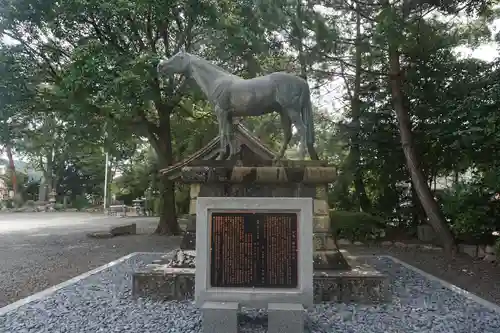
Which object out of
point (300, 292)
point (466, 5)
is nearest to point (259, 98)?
point (300, 292)

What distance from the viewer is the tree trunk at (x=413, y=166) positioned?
11.0m

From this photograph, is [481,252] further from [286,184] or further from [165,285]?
[165,285]

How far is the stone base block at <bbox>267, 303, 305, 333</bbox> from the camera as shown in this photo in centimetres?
400

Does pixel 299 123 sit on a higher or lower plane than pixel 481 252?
higher

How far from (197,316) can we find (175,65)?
143 inches

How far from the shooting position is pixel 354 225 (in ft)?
42.0

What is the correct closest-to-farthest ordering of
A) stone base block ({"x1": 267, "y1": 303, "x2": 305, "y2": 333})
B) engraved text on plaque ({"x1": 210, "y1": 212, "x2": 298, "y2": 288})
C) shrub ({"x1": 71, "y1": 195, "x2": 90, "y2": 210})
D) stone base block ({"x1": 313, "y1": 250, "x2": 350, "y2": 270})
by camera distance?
stone base block ({"x1": 267, "y1": 303, "x2": 305, "y2": 333})
engraved text on plaque ({"x1": 210, "y1": 212, "x2": 298, "y2": 288})
stone base block ({"x1": 313, "y1": 250, "x2": 350, "y2": 270})
shrub ({"x1": 71, "y1": 195, "x2": 90, "y2": 210})

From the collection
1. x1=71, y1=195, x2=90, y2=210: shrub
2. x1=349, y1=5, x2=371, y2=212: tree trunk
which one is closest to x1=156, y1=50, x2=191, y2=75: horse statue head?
x1=349, y1=5, x2=371, y2=212: tree trunk

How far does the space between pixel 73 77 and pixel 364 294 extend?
7.59m

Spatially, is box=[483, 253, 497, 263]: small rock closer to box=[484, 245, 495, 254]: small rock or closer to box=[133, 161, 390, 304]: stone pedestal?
box=[484, 245, 495, 254]: small rock

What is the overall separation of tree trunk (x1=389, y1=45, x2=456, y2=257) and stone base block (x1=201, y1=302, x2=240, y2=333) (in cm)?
848

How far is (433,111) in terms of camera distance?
11148 mm

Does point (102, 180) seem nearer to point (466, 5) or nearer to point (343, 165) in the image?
point (343, 165)

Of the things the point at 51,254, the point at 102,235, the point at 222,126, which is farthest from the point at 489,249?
the point at 102,235
